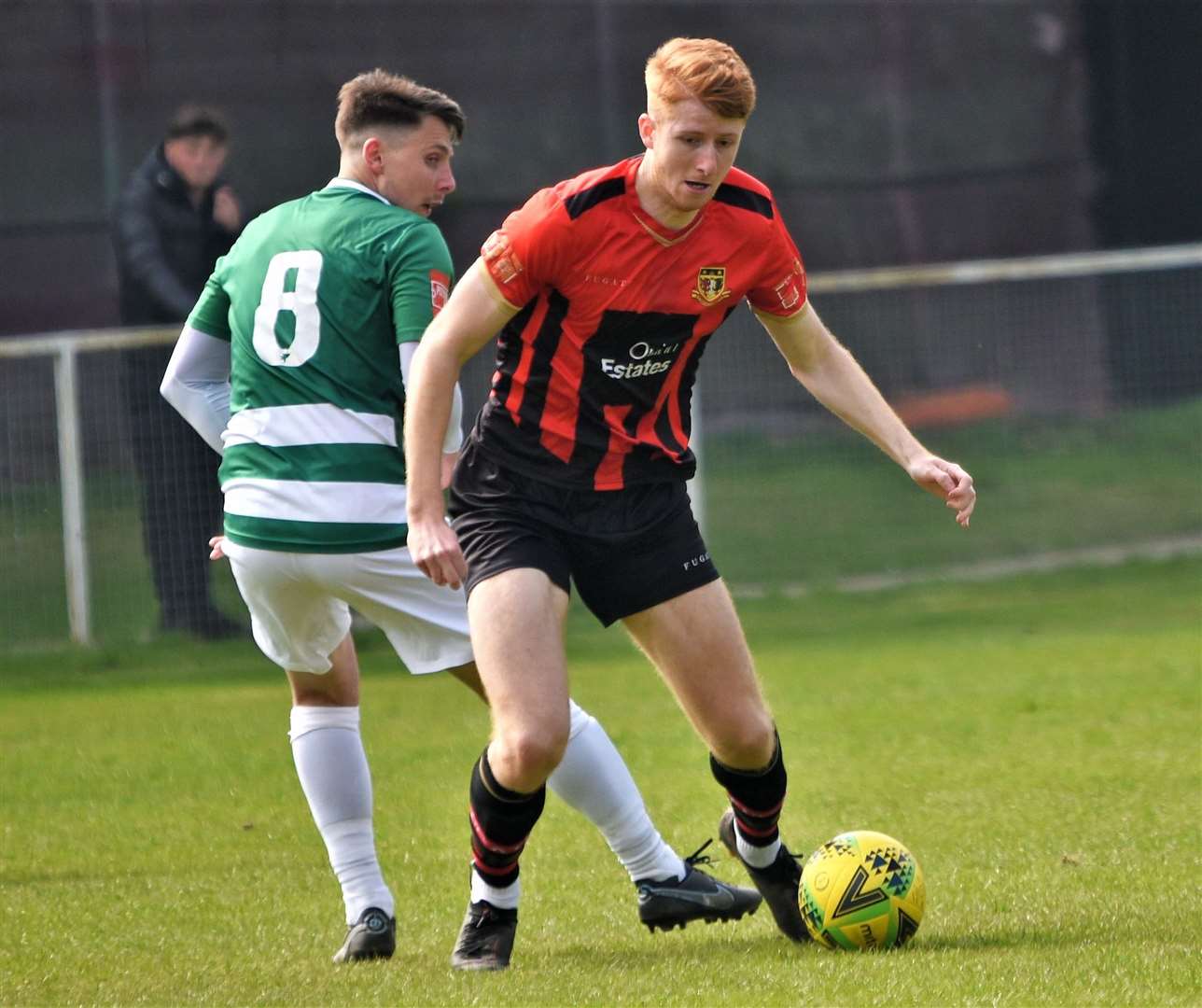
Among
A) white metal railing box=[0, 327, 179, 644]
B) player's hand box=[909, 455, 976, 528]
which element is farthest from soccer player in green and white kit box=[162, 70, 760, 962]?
white metal railing box=[0, 327, 179, 644]

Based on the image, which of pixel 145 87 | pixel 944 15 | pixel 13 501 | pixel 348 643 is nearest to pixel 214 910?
pixel 348 643

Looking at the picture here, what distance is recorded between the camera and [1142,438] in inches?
514

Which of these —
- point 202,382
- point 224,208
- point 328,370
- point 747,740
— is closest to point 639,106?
point 224,208

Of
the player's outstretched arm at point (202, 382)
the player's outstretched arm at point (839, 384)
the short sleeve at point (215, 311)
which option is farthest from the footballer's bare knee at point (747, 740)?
the short sleeve at point (215, 311)

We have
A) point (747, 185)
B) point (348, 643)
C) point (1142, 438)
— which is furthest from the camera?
point (1142, 438)

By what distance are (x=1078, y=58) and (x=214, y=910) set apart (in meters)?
12.3

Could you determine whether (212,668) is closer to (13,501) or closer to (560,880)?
(13,501)

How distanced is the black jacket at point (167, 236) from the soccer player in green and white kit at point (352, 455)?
594 centimetres

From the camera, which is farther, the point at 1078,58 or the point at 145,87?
the point at 1078,58

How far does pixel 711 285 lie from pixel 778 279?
191mm

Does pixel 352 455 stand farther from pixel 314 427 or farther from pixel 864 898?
pixel 864 898

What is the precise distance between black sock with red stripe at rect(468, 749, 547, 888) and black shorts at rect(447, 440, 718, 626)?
43cm

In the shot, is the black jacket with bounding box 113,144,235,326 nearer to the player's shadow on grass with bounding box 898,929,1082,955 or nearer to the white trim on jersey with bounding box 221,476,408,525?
the white trim on jersey with bounding box 221,476,408,525

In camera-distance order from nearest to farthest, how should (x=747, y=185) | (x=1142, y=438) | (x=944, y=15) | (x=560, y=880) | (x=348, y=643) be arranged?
(x=747, y=185) → (x=348, y=643) → (x=560, y=880) → (x=1142, y=438) → (x=944, y=15)
